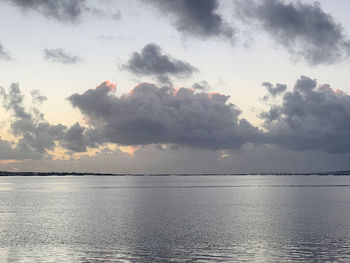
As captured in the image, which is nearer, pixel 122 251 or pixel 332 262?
pixel 332 262

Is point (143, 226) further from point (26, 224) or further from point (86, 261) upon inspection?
point (86, 261)

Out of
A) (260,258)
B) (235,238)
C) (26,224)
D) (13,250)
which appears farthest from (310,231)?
(26,224)

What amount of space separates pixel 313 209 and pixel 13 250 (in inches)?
2524

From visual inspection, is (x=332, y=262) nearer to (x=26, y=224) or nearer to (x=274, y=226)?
(x=274, y=226)

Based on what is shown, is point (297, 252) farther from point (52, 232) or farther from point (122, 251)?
point (52, 232)

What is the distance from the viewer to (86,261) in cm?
4084

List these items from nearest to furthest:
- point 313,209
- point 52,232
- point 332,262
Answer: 1. point 332,262
2. point 52,232
3. point 313,209

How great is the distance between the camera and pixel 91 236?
185 feet

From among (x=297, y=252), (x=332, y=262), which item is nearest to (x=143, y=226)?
(x=297, y=252)

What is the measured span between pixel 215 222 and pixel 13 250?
33573mm

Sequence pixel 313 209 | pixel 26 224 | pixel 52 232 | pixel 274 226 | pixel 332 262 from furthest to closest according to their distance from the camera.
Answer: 1. pixel 313 209
2. pixel 26 224
3. pixel 274 226
4. pixel 52 232
5. pixel 332 262

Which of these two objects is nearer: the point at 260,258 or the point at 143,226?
the point at 260,258

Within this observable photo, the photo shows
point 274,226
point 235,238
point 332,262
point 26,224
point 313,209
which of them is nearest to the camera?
point 332,262

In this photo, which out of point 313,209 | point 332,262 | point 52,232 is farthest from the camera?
point 313,209
